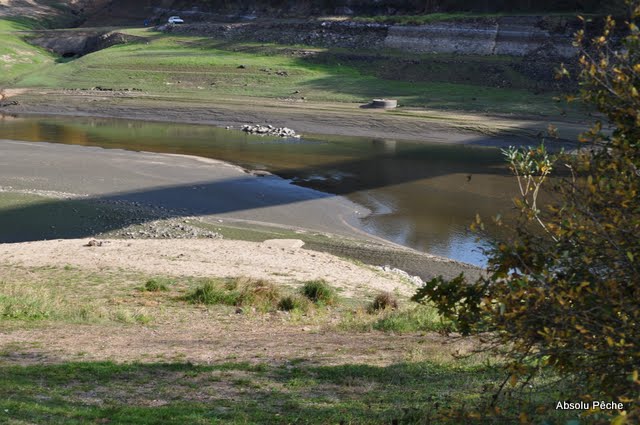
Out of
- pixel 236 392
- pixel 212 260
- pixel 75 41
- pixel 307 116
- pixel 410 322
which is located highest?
pixel 75 41

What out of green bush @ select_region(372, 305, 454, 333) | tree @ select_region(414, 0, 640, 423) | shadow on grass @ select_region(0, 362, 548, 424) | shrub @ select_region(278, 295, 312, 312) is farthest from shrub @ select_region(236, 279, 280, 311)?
tree @ select_region(414, 0, 640, 423)

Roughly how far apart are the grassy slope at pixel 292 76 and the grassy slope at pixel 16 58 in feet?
4.63

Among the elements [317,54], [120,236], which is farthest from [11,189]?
[317,54]

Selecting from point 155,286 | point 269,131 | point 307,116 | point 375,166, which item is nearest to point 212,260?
point 155,286

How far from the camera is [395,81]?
5506 cm

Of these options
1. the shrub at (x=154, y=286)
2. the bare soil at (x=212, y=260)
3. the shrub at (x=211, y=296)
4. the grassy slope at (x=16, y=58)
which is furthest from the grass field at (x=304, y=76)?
the shrub at (x=211, y=296)

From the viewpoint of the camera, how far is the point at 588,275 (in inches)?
217

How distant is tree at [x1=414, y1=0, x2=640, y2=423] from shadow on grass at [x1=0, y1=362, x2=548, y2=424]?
1818mm

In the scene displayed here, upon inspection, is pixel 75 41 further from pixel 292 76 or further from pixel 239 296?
pixel 239 296

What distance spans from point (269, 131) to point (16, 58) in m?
30.3

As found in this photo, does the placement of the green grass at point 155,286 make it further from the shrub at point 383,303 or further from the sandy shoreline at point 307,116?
the sandy shoreline at point 307,116

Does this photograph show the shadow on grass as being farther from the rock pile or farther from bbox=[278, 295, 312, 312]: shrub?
the rock pile

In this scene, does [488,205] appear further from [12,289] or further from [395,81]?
[395,81]

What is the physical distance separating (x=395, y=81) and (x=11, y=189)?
32612mm
